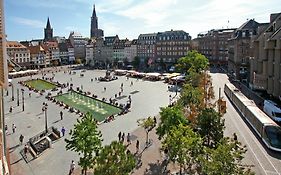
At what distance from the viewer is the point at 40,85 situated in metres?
82.4

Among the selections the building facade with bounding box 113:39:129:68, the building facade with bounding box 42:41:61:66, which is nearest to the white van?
the building facade with bounding box 113:39:129:68

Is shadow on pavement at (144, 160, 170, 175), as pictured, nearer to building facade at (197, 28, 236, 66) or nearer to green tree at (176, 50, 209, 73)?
green tree at (176, 50, 209, 73)

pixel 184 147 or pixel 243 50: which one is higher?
pixel 243 50

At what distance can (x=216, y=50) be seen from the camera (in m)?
118

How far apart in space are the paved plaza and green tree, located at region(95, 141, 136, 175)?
8.46 metres

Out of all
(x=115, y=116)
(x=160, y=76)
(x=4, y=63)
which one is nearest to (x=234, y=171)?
(x=4, y=63)

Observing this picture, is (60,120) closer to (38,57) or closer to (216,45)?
(216,45)

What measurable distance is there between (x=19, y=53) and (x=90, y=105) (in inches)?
3229

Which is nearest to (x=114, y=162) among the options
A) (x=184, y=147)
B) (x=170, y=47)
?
(x=184, y=147)

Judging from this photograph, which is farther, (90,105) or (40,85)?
(40,85)

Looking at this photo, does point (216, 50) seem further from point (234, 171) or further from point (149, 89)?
point (234, 171)

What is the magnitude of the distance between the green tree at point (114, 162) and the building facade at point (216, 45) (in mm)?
102324

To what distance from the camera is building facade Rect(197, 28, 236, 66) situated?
377ft

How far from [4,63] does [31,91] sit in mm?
61270
